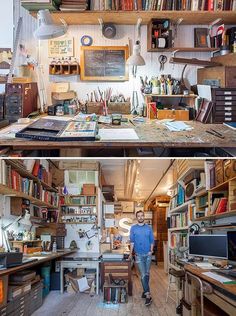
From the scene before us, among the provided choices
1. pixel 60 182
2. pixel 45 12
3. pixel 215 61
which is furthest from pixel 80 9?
pixel 60 182

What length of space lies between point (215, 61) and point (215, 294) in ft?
9.91

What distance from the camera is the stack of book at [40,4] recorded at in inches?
169

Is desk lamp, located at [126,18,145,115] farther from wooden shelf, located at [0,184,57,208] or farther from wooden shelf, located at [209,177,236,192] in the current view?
wooden shelf, located at [0,184,57,208]

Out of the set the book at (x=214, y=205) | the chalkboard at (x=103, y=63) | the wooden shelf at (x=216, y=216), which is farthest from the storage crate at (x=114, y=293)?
the chalkboard at (x=103, y=63)

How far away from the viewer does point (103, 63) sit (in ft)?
15.9

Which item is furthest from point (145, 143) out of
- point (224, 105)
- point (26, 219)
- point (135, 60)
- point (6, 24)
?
point (6, 24)

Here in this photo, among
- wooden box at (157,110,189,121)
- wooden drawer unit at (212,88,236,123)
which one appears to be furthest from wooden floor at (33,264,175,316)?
wooden box at (157,110,189,121)

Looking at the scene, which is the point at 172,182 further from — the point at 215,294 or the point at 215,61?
the point at 215,61

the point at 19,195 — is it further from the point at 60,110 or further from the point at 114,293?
the point at 60,110

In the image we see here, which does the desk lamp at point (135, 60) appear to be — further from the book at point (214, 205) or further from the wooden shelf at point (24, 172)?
the wooden shelf at point (24, 172)

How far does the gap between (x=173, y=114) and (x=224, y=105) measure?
561mm

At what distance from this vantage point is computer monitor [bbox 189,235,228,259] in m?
3.08

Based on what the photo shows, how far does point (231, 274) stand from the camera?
251 centimetres

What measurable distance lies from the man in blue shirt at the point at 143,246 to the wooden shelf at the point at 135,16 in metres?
2.71
